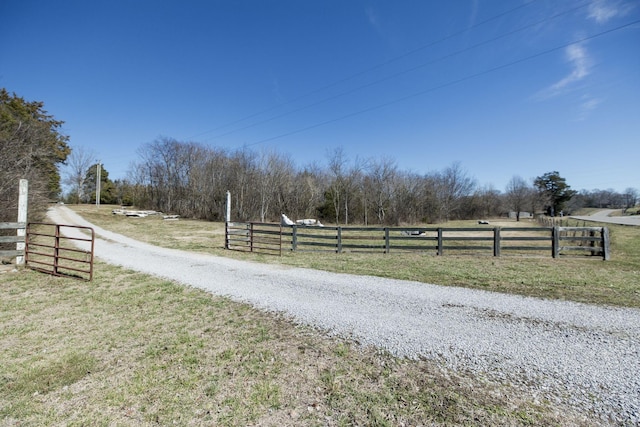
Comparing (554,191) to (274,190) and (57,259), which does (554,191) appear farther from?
(57,259)

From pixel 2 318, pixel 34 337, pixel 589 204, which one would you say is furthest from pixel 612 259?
pixel 589 204

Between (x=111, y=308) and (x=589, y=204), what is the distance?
114151 mm

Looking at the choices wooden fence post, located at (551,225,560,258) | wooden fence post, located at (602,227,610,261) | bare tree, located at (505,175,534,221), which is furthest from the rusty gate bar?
bare tree, located at (505,175,534,221)

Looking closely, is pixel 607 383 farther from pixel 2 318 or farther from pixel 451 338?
pixel 2 318

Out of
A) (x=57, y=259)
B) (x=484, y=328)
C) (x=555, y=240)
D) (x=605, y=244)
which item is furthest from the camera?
(x=555, y=240)

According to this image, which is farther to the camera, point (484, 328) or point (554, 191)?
point (554, 191)

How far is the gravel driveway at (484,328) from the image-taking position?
2566mm

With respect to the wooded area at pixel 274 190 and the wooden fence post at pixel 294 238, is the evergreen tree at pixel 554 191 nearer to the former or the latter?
the wooded area at pixel 274 190

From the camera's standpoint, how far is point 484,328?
379cm

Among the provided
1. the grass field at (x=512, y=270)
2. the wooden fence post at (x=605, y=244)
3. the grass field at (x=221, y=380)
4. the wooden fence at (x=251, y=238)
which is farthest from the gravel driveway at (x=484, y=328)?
the wooden fence post at (x=605, y=244)

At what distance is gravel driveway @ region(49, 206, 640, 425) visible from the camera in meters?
2.57

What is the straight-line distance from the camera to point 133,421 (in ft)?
→ 6.91

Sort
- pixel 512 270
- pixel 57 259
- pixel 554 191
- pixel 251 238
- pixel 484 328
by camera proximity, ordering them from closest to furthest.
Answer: pixel 484 328, pixel 57 259, pixel 512 270, pixel 251 238, pixel 554 191

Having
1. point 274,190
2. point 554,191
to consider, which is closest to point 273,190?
point 274,190
